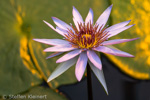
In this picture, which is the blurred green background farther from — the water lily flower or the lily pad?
the water lily flower

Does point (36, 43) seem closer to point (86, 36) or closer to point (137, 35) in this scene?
point (86, 36)

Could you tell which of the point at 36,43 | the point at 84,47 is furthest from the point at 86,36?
the point at 36,43

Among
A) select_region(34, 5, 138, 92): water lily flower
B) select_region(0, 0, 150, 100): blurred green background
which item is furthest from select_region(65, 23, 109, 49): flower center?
select_region(0, 0, 150, 100): blurred green background

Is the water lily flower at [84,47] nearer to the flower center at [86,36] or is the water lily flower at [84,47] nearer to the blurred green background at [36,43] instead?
the flower center at [86,36]

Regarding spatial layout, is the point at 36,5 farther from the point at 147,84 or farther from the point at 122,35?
the point at 147,84

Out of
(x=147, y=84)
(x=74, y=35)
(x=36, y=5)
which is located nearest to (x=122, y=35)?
(x=147, y=84)

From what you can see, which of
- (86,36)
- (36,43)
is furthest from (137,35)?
(36,43)

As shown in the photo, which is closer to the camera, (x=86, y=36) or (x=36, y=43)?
(x=86, y=36)
